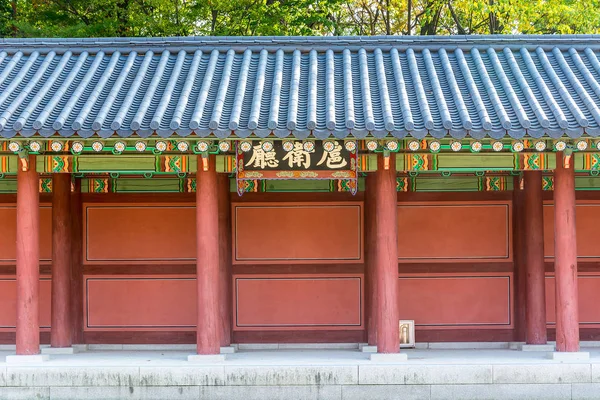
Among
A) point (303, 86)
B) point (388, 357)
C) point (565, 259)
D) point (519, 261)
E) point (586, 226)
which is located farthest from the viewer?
point (586, 226)

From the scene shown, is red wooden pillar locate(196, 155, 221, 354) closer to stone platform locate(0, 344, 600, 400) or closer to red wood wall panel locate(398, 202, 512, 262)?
stone platform locate(0, 344, 600, 400)

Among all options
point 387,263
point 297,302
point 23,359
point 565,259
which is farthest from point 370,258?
Result: point 23,359

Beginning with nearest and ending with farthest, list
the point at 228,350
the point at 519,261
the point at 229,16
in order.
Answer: the point at 228,350
the point at 519,261
the point at 229,16

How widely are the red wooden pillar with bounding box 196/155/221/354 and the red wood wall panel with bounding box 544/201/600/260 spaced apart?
17.9 ft

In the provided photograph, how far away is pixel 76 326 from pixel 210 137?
176 inches

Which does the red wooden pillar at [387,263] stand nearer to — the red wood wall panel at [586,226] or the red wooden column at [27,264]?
the red wood wall panel at [586,226]

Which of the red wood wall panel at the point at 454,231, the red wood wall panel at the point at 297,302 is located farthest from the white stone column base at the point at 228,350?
the red wood wall panel at the point at 454,231

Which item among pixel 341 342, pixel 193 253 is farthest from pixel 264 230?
pixel 341 342

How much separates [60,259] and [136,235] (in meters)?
1.25

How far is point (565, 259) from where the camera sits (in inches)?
409

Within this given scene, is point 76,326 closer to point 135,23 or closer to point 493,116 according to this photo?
point 493,116

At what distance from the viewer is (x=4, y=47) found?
12547mm

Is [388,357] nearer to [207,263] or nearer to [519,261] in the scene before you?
[207,263]

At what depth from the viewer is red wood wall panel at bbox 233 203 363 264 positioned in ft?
40.5
